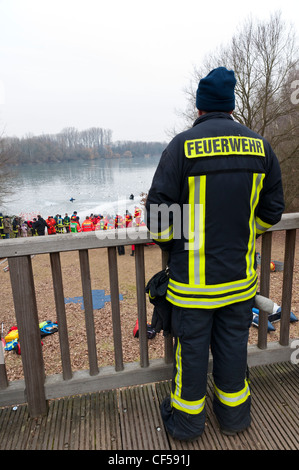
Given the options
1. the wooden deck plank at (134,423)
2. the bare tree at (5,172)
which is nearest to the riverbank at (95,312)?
the wooden deck plank at (134,423)

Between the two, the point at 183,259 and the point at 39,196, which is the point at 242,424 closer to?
the point at 183,259

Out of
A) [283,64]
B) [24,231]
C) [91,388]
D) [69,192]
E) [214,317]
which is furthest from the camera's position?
[69,192]

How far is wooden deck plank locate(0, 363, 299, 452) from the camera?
74.2 inches

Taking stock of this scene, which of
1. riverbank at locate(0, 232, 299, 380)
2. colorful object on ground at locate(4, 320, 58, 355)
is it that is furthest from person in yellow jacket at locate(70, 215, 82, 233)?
colorful object on ground at locate(4, 320, 58, 355)

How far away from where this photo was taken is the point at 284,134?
1769 cm

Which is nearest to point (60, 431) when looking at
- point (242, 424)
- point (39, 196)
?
point (242, 424)

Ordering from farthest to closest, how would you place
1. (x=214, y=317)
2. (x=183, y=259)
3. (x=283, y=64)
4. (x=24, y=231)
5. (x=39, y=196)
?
(x=39, y=196) → (x=24, y=231) → (x=283, y=64) → (x=214, y=317) → (x=183, y=259)

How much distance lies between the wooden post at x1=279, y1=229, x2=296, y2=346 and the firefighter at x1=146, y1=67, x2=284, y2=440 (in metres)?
0.49

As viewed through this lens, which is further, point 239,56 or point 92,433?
point 239,56

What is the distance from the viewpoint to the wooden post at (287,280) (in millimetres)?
2318

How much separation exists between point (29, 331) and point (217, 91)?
171 centimetres

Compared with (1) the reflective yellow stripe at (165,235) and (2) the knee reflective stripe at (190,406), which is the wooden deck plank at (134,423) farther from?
(1) the reflective yellow stripe at (165,235)

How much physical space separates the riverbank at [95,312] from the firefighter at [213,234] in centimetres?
378

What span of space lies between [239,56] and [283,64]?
7.81 ft
